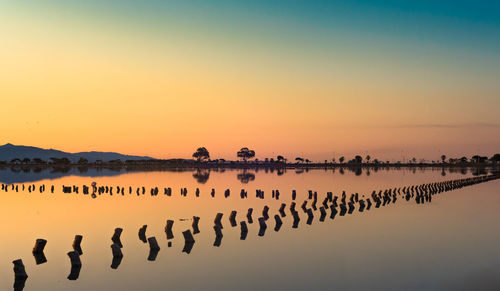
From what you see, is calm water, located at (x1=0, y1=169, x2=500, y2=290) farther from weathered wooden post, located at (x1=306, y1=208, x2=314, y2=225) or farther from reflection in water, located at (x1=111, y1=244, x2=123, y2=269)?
weathered wooden post, located at (x1=306, y1=208, x2=314, y2=225)

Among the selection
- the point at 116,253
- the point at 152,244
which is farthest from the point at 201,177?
the point at 116,253

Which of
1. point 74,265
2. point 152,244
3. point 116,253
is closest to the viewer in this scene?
point 74,265

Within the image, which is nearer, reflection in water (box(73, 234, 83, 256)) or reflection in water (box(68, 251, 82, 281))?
reflection in water (box(68, 251, 82, 281))

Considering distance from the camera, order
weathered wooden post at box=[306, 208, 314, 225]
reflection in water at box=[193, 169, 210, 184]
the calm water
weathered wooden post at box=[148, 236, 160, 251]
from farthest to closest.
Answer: reflection in water at box=[193, 169, 210, 184] → weathered wooden post at box=[306, 208, 314, 225] → weathered wooden post at box=[148, 236, 160, 251] → the calm water

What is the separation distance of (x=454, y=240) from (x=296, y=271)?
490 inches

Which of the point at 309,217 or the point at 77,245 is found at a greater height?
the point at 309,217

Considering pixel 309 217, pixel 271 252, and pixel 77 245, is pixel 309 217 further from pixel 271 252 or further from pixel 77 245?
pixel 77 245

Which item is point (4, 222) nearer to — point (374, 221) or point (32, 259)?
point (32, 259)

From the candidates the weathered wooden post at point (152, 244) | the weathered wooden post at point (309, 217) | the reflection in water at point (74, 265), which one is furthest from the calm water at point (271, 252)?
the weathered wooden post at point (309, 217)

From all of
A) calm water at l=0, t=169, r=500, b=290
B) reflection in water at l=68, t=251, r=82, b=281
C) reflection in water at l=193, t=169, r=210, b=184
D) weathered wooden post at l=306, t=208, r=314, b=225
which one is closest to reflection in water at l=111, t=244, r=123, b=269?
calm water at l=0, t=169, r=500, b=290

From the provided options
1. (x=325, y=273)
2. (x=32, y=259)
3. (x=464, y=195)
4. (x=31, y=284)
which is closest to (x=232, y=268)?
(x=325, y=273)

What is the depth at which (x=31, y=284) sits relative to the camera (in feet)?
53.5

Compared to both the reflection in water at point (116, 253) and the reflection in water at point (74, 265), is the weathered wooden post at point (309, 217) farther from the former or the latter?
the reflection in water at point (74, 265)

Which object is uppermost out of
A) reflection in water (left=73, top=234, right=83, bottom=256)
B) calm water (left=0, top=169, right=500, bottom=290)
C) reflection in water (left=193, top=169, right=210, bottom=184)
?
reflection in water (left=193, top=169, right=210, bottom=184)
